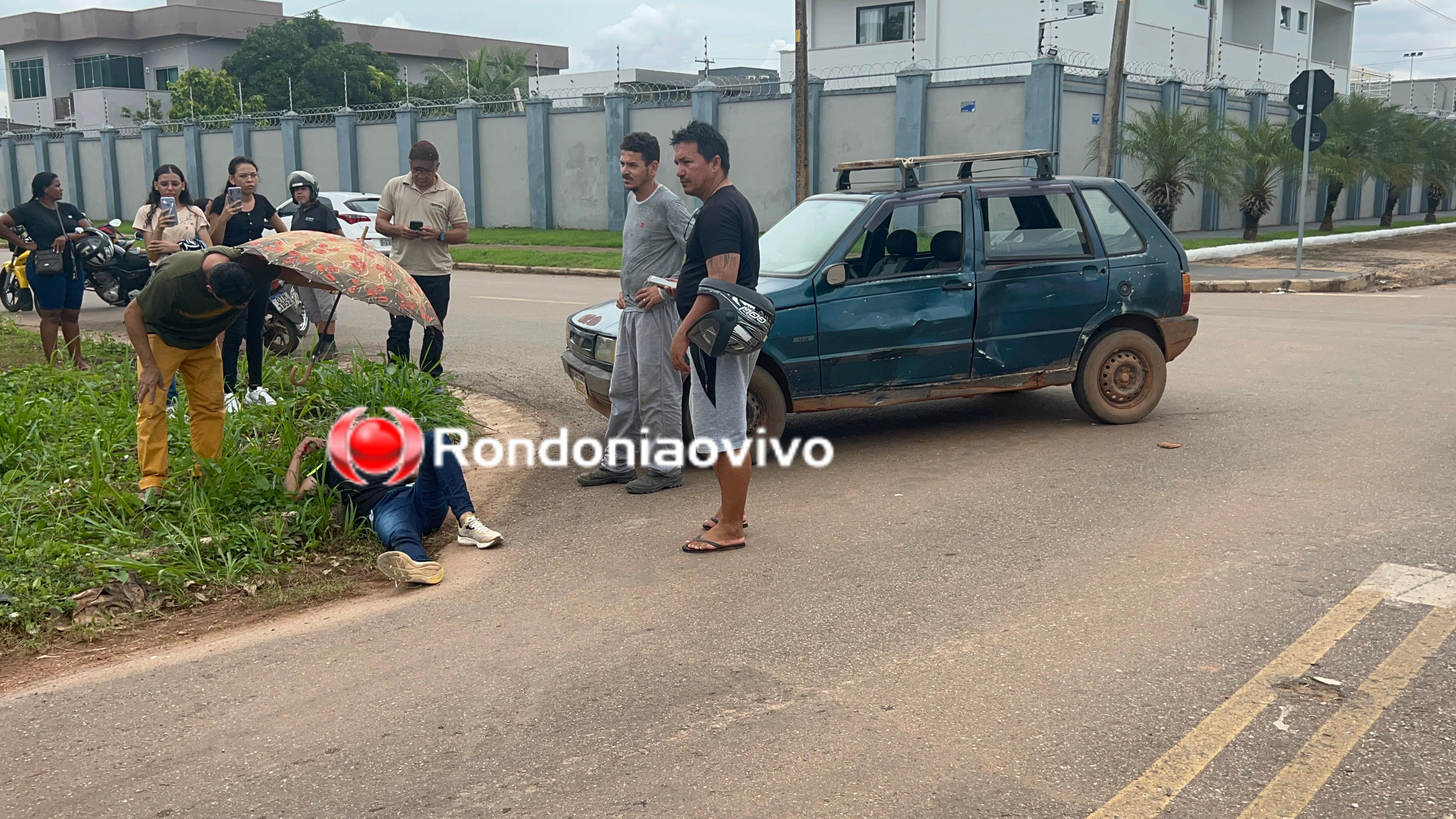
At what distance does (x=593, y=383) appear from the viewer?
7426 millimetres

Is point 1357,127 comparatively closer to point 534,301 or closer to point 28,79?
point 534,301

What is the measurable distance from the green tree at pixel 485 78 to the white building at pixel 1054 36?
61.1ft

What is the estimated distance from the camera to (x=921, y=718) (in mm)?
3893

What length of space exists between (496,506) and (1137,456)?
378 cm

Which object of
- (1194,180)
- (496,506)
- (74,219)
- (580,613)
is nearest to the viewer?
(580,613)

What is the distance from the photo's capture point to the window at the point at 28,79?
2869 inches

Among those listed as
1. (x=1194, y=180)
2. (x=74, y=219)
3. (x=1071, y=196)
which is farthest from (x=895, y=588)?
(x=1194, y=180)

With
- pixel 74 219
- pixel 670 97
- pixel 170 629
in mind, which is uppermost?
pixel 670 97

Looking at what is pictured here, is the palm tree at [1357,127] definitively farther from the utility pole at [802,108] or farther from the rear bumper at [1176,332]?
the rear bumper at [1176,332]

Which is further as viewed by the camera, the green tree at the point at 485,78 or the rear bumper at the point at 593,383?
the green tree at the point at 485,78

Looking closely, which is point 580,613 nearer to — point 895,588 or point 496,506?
point 895,588

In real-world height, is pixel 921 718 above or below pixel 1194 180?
below

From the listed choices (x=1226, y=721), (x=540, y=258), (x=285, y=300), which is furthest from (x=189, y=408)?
(x=540, y=258)

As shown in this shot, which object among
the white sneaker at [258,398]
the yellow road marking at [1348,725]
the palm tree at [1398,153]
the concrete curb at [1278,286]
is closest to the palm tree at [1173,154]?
the palm tree at [1398,153]
